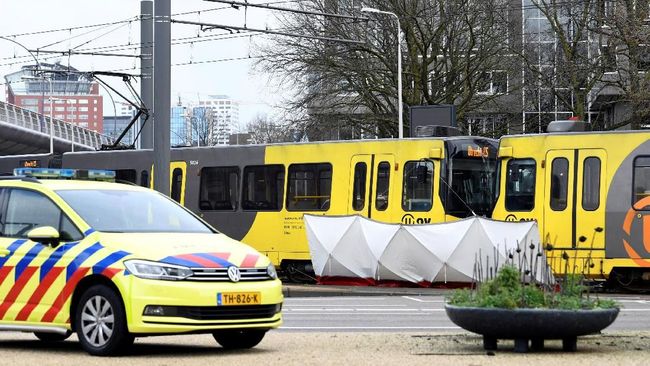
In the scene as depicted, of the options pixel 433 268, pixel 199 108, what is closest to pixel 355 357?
pixel 433 268

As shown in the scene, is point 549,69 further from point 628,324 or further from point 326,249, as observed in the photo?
point 628,324

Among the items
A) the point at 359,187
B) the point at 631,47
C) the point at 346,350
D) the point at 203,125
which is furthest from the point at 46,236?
the point at 203,125

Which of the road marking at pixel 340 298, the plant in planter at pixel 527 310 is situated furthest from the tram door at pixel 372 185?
the plant in planter at pixel 527 310

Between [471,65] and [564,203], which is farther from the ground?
[471,65]

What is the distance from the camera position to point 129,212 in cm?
1319

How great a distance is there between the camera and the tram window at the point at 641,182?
25.4 metres

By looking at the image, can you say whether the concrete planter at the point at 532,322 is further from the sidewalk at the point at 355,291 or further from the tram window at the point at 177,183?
the tram window at the point at 177,183

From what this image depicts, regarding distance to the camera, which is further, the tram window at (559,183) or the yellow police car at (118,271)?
the tram window at (559,183)

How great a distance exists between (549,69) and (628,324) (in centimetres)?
3361

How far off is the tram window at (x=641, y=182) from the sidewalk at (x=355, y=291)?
3.90 meters

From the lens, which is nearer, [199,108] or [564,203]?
[564,203]

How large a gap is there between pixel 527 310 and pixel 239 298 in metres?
2.52

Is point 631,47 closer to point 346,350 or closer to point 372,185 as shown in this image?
point 372,185

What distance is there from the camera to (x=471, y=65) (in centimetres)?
4975
